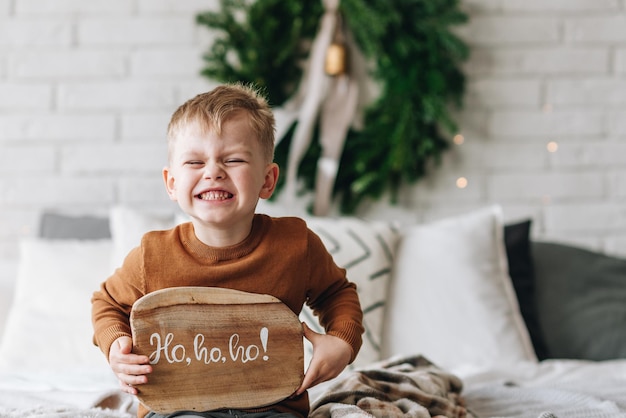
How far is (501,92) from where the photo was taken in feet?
7.14

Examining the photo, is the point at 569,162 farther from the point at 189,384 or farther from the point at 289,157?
the point at 189,384

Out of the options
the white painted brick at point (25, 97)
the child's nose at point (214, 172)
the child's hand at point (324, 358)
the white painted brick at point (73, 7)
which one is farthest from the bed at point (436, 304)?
the white painted brick at point (73, 7)

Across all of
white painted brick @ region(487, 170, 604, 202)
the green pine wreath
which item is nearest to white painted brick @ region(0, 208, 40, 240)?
the green pine wreath

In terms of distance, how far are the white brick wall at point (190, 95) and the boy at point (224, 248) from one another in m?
1.15

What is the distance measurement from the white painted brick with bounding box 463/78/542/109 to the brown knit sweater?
1278mm

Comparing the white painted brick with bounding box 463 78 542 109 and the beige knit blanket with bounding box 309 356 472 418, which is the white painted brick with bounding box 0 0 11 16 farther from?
the beige knit blanket with bounding box 309 356 472 418

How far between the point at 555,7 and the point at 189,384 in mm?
1786

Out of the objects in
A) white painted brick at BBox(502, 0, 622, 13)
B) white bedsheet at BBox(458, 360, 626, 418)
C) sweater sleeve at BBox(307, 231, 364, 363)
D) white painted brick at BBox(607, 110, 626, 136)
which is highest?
white painted brick at BBox(502, 0, 622, 13)

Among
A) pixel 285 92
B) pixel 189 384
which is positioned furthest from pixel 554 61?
pixel 189 384

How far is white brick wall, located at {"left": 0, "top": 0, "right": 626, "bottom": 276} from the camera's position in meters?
2.15

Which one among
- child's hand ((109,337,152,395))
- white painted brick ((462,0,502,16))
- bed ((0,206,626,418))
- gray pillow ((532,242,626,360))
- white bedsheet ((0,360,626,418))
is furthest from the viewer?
white painted brick ((462,0,502,16))

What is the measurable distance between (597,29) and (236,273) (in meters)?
1.70

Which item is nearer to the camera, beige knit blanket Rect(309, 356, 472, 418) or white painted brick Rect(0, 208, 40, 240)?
beige knit blanket Rect(309, 356, 472, 418)

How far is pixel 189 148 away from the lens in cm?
96
